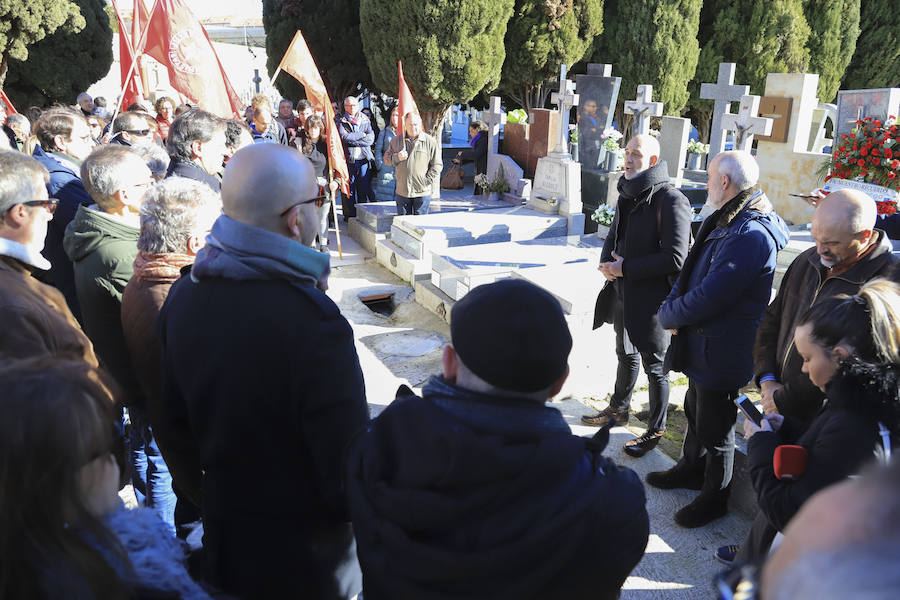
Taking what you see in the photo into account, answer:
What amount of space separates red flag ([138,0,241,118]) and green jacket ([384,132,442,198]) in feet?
8.49

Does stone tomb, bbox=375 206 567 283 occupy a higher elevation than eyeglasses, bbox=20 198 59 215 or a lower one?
lower

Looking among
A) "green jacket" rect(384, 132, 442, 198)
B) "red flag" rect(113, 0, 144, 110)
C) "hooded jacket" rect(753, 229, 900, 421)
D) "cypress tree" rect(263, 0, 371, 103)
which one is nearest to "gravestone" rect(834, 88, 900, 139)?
"green jacket" rect(384, 132, 442, 198)

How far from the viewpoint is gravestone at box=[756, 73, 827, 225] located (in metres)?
8.31

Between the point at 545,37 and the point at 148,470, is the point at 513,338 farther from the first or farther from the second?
the point at 545,37

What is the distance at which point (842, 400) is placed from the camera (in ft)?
5.70

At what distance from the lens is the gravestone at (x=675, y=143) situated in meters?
9.71

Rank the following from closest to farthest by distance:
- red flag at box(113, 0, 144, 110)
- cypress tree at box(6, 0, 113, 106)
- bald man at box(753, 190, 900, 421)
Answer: bald man at box(753, 190, 900, 421)
red flag at box(113, 0, 144, 110)
cypress tree at box(6, 0, 113, 106)

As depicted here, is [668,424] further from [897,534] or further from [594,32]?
[594,32]

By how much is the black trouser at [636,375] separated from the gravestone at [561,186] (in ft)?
15.0

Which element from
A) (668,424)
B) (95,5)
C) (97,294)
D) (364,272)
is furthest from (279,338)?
(95,5)

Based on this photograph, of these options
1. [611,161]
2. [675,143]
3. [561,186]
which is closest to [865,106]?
[675,143]

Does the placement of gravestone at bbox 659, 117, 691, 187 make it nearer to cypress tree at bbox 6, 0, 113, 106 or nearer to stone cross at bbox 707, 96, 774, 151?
stone cross at bbox 707, 96, 774, 151

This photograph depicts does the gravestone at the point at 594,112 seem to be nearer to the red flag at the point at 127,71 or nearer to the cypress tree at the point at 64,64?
the red flag at the point at 127,71

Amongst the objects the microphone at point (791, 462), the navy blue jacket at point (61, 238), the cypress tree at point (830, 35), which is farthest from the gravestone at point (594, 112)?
the cypress tree at point (830, 35)
